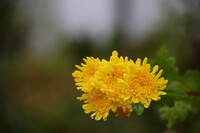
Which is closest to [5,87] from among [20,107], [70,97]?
[20,107]

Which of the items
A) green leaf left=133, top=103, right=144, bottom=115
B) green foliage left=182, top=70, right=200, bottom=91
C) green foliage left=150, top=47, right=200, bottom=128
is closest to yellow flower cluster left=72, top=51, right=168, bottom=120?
green leaf left=133, top=103, right=144, bottom=115

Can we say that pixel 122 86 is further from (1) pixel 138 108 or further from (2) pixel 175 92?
(2) pixel 175 92

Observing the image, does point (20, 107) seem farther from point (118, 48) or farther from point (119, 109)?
point (119, 109)

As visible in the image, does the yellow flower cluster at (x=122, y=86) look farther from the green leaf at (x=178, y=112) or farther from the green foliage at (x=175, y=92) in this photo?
the green leaf at (x=178, y=112)

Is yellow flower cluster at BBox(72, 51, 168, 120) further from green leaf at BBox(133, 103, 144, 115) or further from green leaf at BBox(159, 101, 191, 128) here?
green leaf at BBox(159, 101, 191, 128)

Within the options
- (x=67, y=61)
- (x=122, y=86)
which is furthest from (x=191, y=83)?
(x=67, y=61)

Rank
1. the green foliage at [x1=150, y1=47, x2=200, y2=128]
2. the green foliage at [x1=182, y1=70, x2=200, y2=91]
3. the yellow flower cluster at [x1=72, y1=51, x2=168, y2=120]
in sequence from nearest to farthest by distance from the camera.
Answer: the yellow flower cluster at [x1=72, y1=51, x2=168, y2=120]
the green foliage at [x1=150, y1=47, x2=200, y2=128]
the green foliage at [x1=182, y1=70, x2=200, y2=91]
